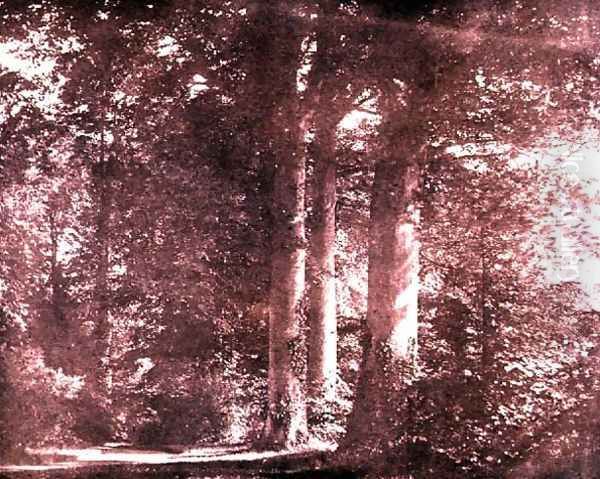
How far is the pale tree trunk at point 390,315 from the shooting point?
113 inches

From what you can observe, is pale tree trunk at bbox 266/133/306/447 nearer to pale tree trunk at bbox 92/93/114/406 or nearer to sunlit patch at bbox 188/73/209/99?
sunlit patch at bbox 188/73/209/99

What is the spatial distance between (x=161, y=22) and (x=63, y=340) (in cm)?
155

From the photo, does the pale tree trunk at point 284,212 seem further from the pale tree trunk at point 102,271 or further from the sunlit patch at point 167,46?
the pale tree trunk at point 102,271

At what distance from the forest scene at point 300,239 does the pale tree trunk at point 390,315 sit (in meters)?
0.01

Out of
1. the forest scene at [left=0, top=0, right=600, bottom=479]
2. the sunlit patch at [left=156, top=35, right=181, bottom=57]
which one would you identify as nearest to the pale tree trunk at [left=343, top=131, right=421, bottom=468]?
the forest scene at [left=0, top=0, right=600, bottom=479]

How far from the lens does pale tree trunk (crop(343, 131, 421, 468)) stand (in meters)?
2.87

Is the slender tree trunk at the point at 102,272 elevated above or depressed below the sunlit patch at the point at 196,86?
below

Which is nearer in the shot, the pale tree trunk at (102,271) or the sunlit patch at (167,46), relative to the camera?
the pale tree trunk at (102,271)

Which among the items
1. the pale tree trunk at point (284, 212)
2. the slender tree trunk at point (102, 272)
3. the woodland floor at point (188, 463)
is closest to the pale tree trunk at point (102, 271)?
the slender tree trunk at point (102, 272)

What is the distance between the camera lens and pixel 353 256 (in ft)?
9.60

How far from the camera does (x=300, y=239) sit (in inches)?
116

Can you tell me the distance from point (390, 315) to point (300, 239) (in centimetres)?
54

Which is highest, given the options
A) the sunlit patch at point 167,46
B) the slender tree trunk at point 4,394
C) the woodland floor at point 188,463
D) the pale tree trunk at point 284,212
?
the sunlit patch at point 167,46

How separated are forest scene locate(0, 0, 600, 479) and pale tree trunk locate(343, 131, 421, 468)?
0.01 m
